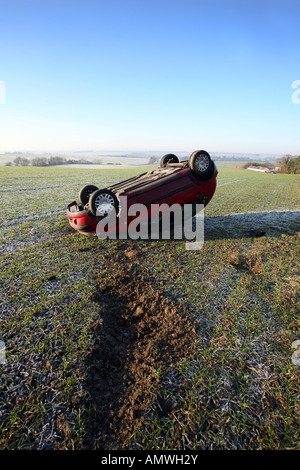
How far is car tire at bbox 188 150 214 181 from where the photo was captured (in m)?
6.99

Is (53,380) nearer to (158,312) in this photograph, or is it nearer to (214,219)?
(158,312)

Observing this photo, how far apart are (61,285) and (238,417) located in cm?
335

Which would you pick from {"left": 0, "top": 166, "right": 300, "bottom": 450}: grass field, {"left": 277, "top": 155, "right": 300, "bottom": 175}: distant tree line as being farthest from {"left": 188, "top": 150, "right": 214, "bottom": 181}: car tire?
{"left": 277, "top": 155, "right": 300, "bottom": 175}: distant tree line

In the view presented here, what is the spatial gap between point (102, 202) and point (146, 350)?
12.5 feet

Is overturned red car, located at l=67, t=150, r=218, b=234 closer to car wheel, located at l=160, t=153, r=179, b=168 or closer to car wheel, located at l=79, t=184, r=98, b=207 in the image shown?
car wheel, located at l=79, t=184, r=98, b=207

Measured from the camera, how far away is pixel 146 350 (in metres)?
3.00

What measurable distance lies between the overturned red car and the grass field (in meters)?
0.92

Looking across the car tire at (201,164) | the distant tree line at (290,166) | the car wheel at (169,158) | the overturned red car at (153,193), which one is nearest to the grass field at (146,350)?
the overturned red car at (153,193)

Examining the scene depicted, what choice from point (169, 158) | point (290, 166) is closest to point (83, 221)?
point (169, 158)

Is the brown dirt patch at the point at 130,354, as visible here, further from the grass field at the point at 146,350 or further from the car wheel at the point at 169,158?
the car wheel at the point at 169,158

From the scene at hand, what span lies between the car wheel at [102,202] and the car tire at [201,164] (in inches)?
106

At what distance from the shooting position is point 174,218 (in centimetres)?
738
